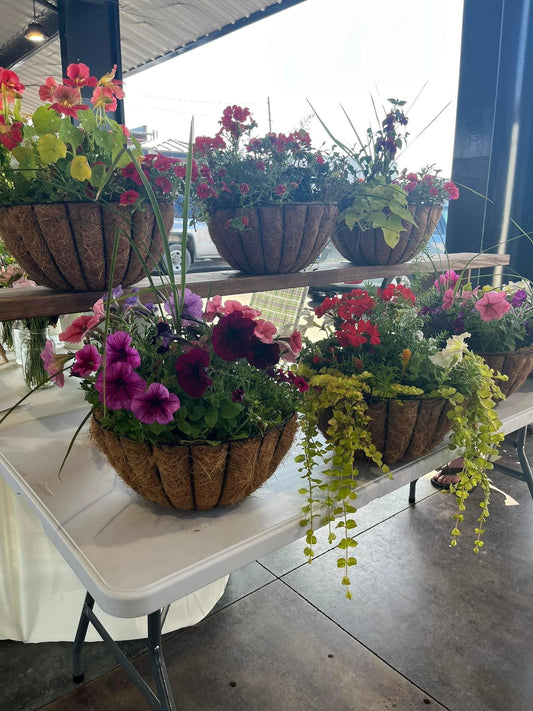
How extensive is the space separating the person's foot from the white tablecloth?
1.33 metres

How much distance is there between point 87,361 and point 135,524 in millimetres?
274

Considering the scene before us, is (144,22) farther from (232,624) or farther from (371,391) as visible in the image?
(232,624)

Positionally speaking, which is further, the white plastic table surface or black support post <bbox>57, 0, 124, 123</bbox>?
black support post <bbox>57, 0, 124, 123</bbox>

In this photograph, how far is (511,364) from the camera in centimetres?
137

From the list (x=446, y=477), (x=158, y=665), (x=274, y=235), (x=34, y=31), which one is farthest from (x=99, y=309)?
(x=34, y=31)

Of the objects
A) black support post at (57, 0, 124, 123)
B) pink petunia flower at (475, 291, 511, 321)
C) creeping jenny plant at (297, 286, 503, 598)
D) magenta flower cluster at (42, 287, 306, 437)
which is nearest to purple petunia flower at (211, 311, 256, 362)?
magenta flower cluster at (42, 287, 306, 437)

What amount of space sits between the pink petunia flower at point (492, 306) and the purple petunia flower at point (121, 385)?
90cm

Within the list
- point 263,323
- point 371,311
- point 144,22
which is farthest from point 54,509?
point 144,22

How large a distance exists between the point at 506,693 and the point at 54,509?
1.20 m

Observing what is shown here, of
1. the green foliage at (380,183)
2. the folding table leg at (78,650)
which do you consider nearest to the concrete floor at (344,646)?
the folding table leg at (78,650)

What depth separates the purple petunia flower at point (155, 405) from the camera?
74 centimetres

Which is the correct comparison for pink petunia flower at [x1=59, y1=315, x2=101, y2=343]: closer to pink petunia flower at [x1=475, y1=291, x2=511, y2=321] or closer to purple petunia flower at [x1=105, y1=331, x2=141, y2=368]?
purple petunia flower at [x1=105, y1=331, x2=141, y2=368]

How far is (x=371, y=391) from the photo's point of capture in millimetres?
1014

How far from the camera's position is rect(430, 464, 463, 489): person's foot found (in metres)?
2.35
